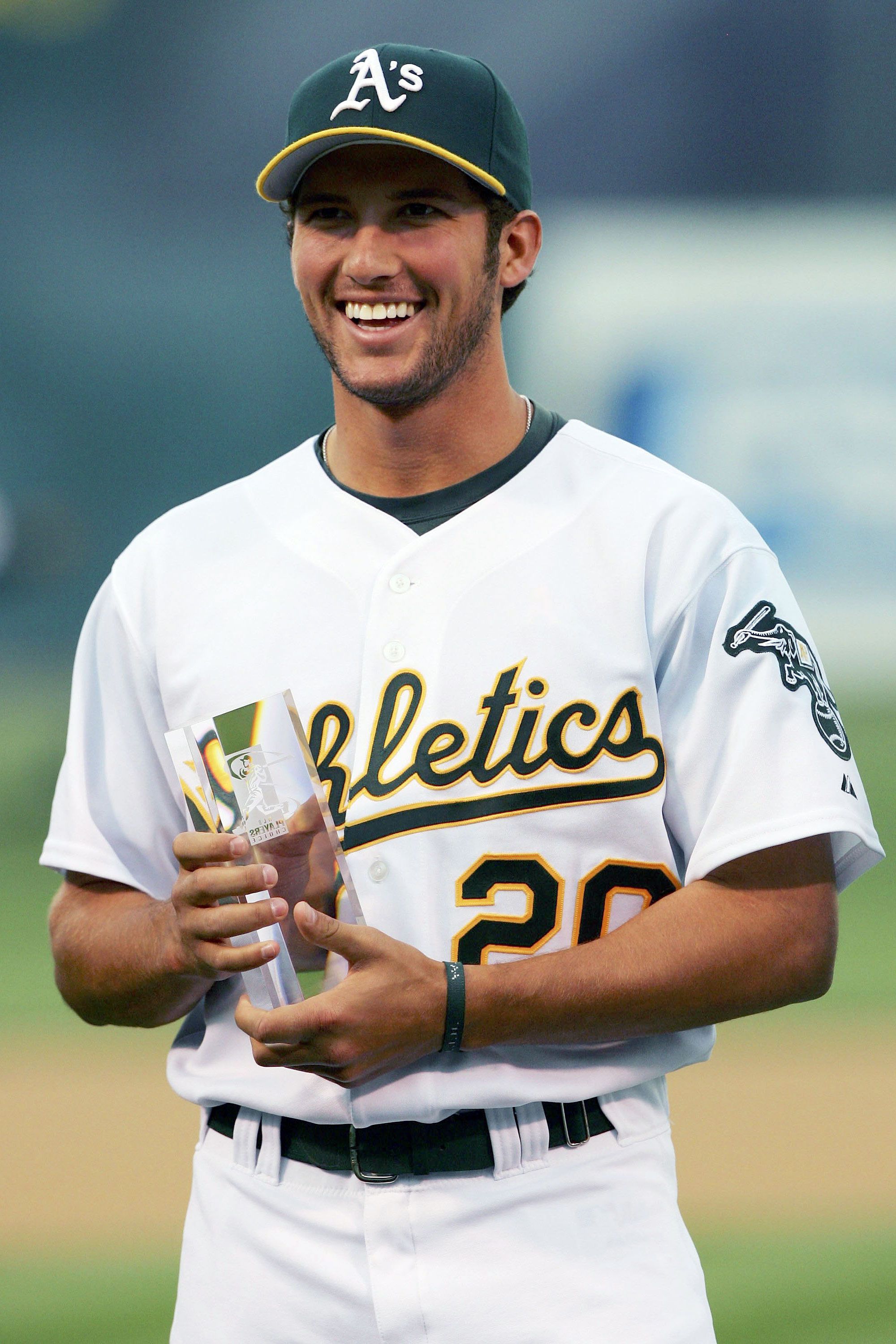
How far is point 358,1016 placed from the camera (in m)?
1.48

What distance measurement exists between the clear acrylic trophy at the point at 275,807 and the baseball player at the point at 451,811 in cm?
3

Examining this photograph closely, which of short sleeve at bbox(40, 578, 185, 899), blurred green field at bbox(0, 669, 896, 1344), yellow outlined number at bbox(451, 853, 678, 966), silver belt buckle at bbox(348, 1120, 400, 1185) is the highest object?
short sleeve at bbox(40, 578, 185, 899)

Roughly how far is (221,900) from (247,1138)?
0.32 metres

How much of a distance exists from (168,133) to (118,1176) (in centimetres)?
891

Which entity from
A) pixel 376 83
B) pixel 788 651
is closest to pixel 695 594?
pixel 788 651

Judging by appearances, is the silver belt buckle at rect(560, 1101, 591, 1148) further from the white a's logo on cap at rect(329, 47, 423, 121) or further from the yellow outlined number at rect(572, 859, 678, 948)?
the white a's logo on cap at rect(329, 47, 423, 121)

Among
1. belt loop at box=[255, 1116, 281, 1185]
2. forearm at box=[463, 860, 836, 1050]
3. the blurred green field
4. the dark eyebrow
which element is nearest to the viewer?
forearm at box=[463, 860, 836, 1050]

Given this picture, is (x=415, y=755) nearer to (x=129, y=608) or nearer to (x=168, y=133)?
(x=129, y=608)

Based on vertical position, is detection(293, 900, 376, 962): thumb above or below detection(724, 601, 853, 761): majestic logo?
below

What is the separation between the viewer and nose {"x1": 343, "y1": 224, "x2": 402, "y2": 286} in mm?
1735

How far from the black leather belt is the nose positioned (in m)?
0.91

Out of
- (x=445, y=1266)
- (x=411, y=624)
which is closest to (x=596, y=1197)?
(x=445, y=1266)

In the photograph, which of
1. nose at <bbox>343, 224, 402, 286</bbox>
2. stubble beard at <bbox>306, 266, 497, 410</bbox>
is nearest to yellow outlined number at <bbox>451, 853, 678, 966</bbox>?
stubble beard at <bbox>306, 266, 497, 410</bbox>

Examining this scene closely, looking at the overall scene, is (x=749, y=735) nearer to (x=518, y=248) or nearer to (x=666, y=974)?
(x=666, y=974)
